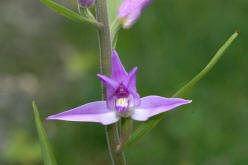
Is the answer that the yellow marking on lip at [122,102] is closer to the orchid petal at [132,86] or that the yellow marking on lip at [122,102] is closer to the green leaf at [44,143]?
the orchid petal at [132,86]

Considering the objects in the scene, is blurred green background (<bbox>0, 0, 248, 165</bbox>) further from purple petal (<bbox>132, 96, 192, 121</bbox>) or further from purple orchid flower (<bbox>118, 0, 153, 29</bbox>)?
purple petal (<bbox>132, 96, 192, 121</bbox>)

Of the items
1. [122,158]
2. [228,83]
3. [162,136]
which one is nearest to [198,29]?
[228,83]

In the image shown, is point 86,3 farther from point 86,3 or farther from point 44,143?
point 44,143

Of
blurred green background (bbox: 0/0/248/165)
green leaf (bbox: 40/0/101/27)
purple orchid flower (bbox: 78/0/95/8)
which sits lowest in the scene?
blurred green background (bbox: 0/0/248/165)

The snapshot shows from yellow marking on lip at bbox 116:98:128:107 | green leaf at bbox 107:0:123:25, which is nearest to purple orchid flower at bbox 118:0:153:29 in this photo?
green leaf at bbox 107:0:123:25

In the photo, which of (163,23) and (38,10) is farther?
(38,10)

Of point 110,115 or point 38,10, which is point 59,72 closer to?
point 38,10
